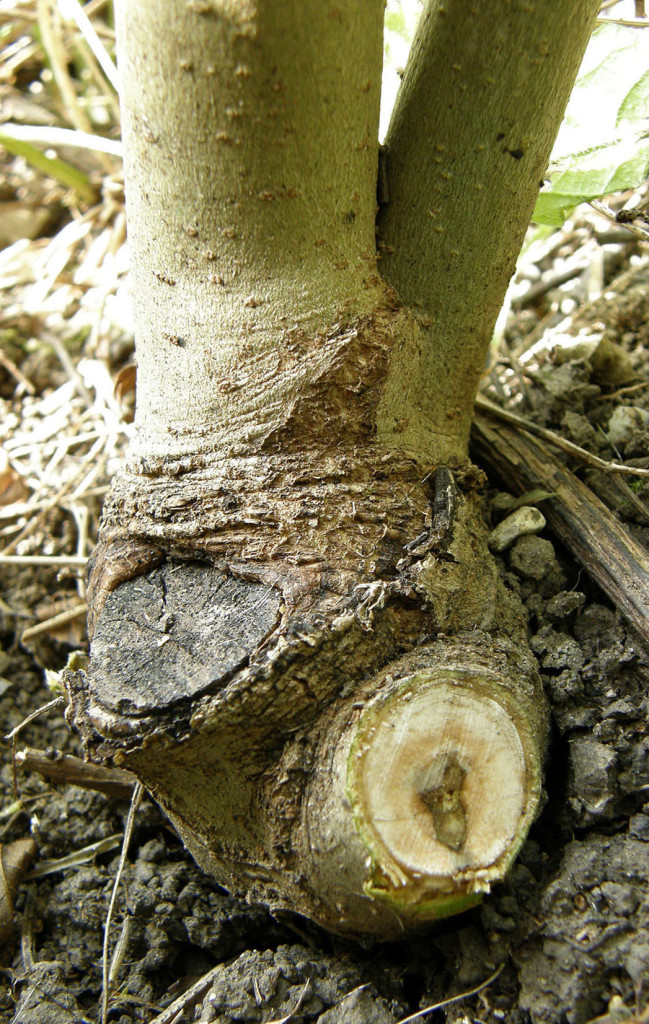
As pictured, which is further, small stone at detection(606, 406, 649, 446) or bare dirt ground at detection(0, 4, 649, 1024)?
small stone at detection(606, 406, 649, 446)

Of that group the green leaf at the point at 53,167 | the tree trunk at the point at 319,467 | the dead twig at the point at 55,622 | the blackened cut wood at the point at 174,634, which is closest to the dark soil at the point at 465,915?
the tree trunk at the point at 319,467

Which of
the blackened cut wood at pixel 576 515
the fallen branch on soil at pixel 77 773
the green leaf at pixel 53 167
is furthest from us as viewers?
the green leaf at pixel 53 167

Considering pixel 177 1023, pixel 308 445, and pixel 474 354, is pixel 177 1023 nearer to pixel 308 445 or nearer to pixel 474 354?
pixel 308 445

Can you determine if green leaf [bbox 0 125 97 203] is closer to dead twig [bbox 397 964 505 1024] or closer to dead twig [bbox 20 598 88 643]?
dead twig [bbox 20 598 88 643]

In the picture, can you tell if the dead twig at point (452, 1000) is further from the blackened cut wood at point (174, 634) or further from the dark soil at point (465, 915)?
the blackened cut wood at point (174, 634)

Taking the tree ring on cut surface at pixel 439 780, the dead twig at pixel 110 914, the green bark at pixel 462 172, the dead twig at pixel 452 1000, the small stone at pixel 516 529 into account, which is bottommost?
the dead twig at pixel 110 914

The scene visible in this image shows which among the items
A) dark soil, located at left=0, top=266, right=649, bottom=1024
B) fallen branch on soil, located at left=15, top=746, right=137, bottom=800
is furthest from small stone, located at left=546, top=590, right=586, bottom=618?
fallen branch on soil, located at left=15, top=746, right=137, bottom=800
